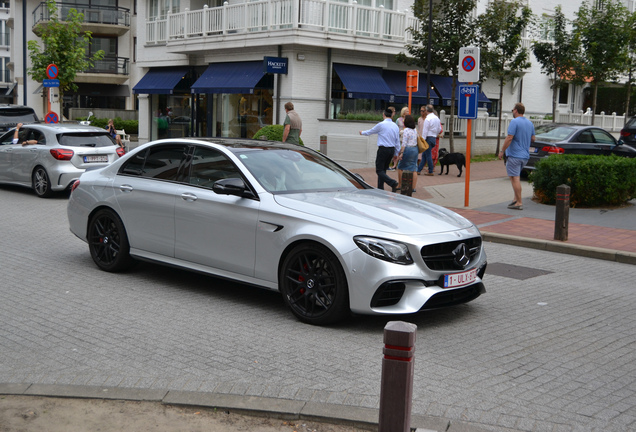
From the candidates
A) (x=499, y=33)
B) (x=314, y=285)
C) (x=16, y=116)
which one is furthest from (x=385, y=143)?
(x=16, y=116)

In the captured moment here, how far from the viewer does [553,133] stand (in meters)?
19.5

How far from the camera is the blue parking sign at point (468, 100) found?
13.6 m

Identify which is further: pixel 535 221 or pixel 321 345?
pixel 535 221

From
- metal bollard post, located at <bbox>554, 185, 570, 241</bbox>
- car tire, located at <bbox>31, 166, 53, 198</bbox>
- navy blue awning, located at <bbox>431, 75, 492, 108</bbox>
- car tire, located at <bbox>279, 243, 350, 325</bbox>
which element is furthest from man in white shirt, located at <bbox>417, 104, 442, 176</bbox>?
car tire, located at <bbox>279, 243, 350, 325</bbox>

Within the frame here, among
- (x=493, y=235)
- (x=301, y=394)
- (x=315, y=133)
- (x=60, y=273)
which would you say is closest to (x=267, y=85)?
(x=315, y=133)

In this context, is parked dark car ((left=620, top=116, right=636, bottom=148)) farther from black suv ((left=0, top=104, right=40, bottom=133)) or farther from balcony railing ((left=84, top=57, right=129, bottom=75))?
balcony railing ((left=84, top=57, right=129, bottom=75))

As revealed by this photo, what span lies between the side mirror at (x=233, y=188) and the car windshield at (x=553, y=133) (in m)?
14.0

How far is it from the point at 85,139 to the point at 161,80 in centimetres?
1787

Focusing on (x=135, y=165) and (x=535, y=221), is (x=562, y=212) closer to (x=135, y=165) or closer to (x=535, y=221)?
(x=535, y=221)

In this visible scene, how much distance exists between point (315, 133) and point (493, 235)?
15.8m

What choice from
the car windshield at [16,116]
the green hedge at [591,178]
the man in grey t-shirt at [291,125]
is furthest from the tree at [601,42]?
the car windshield at [16,116]

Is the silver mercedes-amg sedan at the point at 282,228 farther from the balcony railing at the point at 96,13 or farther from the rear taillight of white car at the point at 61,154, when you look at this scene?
the balcony railing at the point at 96,13

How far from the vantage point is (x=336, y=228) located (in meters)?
6.07

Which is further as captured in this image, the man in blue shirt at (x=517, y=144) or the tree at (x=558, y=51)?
the tree at (x=558, y=51)
